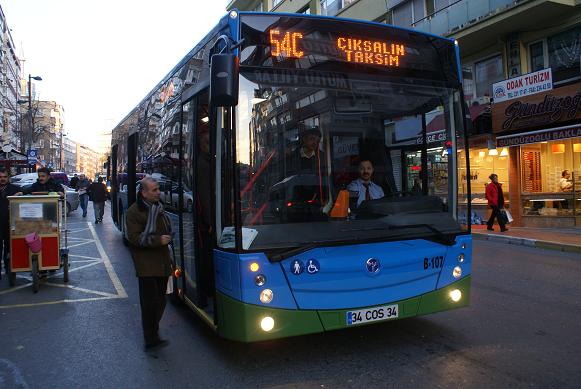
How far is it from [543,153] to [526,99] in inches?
80.4

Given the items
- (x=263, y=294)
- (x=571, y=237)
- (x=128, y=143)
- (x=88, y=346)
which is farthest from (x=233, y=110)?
(x=571, y=237)

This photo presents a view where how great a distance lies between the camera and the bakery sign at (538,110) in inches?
537

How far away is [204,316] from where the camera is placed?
4.52 meters

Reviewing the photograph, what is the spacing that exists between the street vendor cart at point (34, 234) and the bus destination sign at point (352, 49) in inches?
196

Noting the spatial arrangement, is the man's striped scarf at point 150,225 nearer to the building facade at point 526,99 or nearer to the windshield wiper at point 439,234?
the windshield wiper at point 439,234

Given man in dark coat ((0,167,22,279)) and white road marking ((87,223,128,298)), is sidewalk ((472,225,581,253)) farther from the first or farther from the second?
man in dark coat ((0,167,22,279))

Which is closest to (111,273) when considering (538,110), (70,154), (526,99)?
(538,110)

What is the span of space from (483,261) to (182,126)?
6878 mm

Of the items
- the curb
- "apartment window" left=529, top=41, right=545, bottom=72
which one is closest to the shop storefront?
"apartment window" left=529, top=41, right=545, bottom=72

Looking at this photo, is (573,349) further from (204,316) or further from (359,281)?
(204,316)

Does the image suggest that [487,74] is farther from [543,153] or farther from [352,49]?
[352,49]

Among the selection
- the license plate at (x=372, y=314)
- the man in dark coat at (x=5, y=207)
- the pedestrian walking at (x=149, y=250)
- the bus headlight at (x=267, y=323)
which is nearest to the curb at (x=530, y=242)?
the license plate at (x=372, y=314)

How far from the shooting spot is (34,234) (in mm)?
7125

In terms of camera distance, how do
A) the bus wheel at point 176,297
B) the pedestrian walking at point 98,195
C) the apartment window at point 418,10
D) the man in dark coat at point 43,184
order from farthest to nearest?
1. the apartment window at point 418,10
2. the pedestrian walking at point 98,195
3. the man in dark coat at point 43,184
4. the bus wheel at point 176,297
